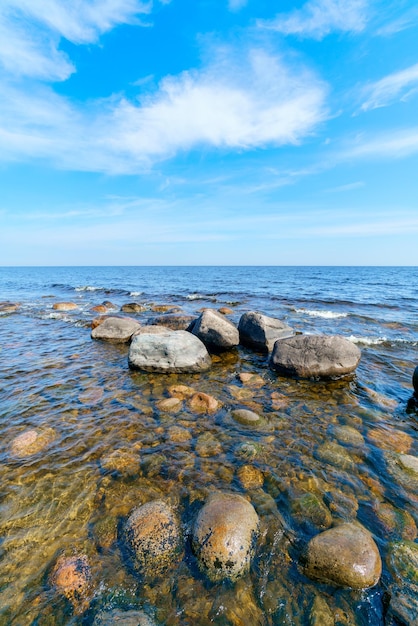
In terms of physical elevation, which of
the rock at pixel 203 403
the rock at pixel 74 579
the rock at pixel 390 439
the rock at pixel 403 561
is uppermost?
the rock at pixel 74 579

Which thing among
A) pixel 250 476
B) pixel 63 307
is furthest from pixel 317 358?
pixel 63 307

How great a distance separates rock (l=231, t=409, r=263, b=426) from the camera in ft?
18.2

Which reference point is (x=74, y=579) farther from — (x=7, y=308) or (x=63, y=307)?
(x=7, y=308)

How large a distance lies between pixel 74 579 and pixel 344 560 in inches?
106

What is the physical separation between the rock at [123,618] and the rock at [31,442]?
2.88 m

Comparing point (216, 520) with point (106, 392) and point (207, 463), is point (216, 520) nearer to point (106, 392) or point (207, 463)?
point (207, 463)

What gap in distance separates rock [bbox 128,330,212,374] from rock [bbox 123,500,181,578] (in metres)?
4.50

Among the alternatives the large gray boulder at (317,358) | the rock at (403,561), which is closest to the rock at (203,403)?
the large gray boulder at (317,358)

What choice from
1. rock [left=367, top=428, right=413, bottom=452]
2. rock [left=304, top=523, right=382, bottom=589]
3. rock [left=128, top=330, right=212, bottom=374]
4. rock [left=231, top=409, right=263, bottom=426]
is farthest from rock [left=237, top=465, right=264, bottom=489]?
rock [left=128, top=330, right=212, bottom=374]

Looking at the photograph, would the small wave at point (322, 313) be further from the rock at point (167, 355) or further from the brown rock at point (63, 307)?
the brown rock at point (63, 307)

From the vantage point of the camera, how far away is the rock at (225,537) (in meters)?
2.86

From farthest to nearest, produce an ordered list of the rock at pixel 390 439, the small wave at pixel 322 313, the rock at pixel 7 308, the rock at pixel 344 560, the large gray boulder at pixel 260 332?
the rock at pixel 7 308 < the small wave at pixel 322 313 < the large gray boulder at pixel 260 332 < the rock at pixel 390 439 < the rock at pixel 344 560

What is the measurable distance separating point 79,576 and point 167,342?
5673 millimetres

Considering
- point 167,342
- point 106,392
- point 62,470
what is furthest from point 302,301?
point 62,470
